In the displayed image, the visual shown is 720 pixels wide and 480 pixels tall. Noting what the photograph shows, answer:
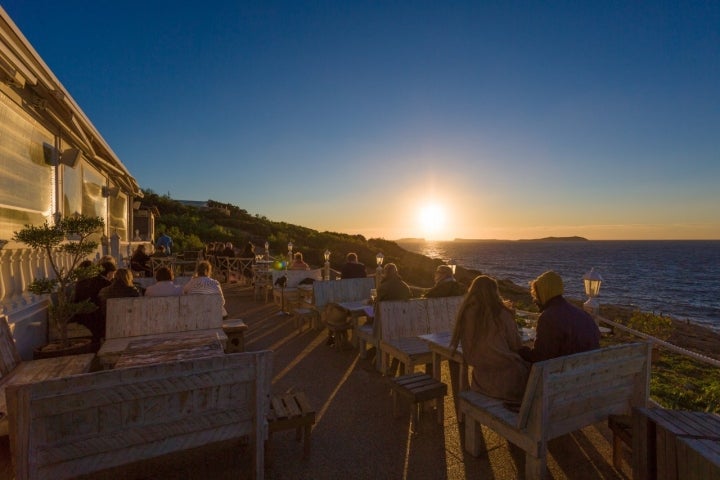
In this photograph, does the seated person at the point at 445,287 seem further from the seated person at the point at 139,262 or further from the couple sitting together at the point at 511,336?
the seated person at the point at 139,262

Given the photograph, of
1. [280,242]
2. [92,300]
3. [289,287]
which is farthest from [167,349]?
[280,242]

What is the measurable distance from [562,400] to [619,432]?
A: 613 millimetres

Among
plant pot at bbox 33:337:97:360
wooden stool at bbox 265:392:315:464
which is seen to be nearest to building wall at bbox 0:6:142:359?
plant pot at bbox 33:337:97:360

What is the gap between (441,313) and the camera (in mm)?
5383

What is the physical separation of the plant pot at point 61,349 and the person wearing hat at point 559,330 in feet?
14.4

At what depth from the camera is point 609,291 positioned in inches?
1341

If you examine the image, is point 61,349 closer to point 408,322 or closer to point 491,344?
point 408,322

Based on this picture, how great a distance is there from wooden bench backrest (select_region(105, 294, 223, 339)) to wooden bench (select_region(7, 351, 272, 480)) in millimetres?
2593

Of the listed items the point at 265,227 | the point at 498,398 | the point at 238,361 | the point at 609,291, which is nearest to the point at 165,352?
the point at 238,361

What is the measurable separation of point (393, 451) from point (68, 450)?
227cm

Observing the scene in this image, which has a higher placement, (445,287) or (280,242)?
(280,242)

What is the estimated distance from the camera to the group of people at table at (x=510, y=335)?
9.68ft

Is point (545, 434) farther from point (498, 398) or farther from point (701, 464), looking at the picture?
point (701, 464)

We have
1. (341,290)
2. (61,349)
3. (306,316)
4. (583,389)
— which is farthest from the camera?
(341,290)
